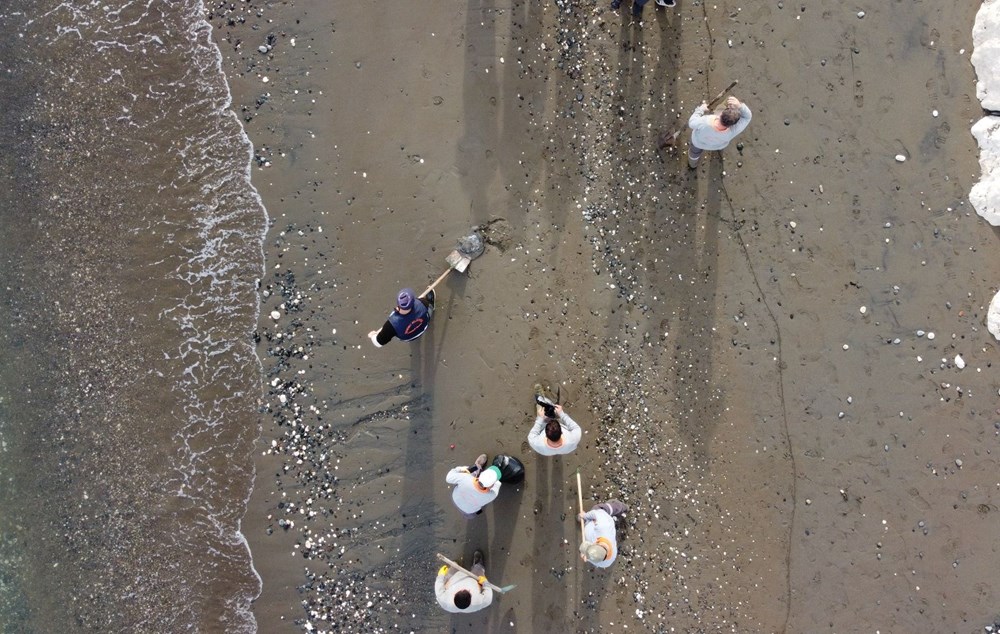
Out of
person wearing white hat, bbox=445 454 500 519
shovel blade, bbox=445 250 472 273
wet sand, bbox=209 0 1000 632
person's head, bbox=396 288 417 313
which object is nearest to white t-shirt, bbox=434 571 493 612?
wet sand, bbox=209 0 1000 632

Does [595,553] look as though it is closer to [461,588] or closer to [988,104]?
[461,588]

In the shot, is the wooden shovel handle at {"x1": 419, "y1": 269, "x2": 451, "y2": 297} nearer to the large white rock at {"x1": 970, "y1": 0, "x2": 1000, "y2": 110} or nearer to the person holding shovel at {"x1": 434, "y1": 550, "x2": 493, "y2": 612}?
the person holding shovel at {"x1": 434, "y1": 550, "x2": 493, "y2": 612}

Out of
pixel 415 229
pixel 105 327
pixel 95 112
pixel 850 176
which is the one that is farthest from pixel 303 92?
pixel 850 176

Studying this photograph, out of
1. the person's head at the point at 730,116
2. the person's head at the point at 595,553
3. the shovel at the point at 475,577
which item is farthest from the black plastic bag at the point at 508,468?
the person's head at the point at 730,116

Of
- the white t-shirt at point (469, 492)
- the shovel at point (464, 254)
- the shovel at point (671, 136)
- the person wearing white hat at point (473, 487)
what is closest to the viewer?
the person wearing white hat at point (473, 487)

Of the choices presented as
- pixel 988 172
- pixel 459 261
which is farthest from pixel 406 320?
pixel 988 172

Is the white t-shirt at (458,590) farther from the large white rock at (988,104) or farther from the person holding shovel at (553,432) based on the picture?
the large white rock at (988,104)
